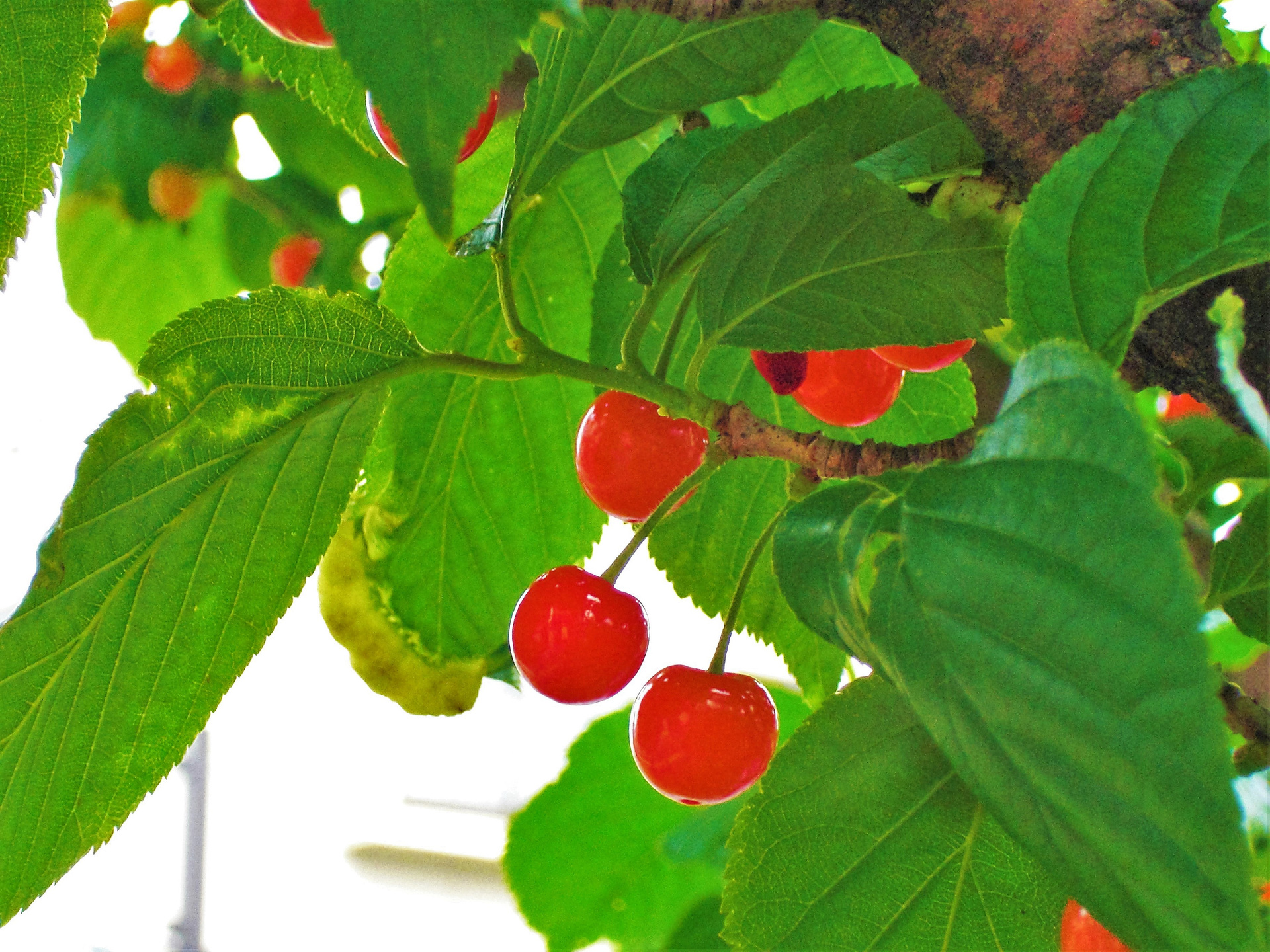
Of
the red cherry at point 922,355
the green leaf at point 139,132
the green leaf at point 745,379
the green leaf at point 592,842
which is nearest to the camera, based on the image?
the red cherry at point 922,355

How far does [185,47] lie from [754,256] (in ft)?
2.99

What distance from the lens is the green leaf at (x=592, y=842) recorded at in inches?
38.8

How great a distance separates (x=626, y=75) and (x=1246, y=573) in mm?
220

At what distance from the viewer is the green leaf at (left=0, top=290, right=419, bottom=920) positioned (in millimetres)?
362

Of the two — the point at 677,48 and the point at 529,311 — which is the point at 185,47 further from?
the point at 677,48

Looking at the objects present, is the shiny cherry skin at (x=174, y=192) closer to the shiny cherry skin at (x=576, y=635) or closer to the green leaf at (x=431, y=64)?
the shiny cherry skin at (x=576, y=635)

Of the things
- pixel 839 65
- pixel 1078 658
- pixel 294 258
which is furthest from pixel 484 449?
pixel 294 258

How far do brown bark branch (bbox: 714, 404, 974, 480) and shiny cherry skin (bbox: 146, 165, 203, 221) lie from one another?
94cm

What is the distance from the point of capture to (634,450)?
40 cm

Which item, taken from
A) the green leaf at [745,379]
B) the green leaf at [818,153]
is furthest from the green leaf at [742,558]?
the green leaf at [818,153]

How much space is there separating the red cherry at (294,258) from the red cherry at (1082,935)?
95 centimetres

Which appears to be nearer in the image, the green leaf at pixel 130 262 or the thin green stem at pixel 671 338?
the thin green stem at pixel 671 338

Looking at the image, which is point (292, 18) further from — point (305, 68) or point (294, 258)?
point (294, 258)

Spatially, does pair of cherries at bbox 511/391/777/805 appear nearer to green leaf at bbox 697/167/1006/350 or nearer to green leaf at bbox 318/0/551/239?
green leaf at bbox 697/167/1006/350
